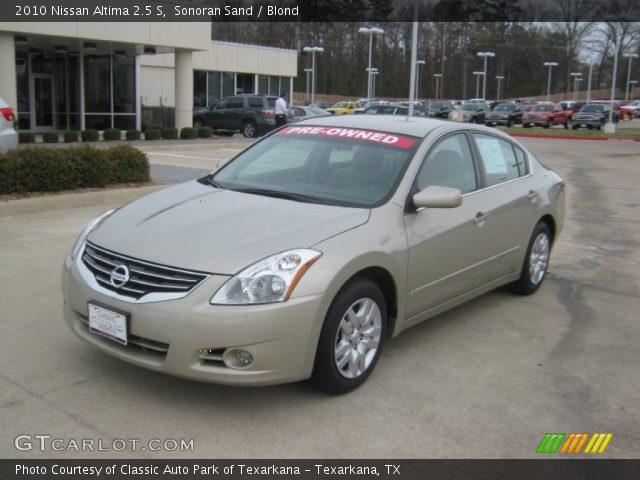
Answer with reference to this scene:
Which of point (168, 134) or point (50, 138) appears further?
point (168, 134)

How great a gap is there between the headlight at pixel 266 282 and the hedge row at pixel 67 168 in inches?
271

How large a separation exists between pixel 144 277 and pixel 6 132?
8051 millimetres

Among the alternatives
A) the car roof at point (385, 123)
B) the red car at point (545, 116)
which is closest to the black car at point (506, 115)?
the red car at point (545, 116)

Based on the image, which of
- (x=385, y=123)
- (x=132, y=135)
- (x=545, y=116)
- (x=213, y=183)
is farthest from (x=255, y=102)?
(x=545, y=116)

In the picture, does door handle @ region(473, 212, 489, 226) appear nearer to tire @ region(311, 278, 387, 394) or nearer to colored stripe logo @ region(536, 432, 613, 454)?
tire @ region(311, 278, 387, 394)

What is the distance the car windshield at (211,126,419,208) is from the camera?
4.60m

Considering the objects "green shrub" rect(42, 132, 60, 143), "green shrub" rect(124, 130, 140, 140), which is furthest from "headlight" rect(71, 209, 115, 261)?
"green shrub" rect(124, 130, 140, 140)

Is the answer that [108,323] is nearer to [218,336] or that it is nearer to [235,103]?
[218,336]

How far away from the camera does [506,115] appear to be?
4841 centimetres

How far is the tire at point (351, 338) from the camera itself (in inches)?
149

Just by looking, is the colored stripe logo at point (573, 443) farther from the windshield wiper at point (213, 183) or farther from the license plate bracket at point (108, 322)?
the windshield wiper at point (213, 183)

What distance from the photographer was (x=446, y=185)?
496cm

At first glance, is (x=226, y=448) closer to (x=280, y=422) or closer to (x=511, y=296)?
(x=280, y=422)

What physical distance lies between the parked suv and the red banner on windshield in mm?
21276
